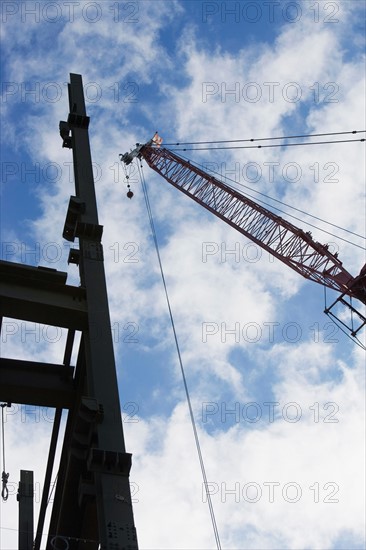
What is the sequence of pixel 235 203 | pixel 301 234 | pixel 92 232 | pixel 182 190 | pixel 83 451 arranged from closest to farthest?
1. pixel 83 451
2. pixel 92 232
3. pixel 301 234
4. pixel 235 203
5. pixel 182 190

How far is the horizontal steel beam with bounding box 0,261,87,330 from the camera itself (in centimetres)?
1236

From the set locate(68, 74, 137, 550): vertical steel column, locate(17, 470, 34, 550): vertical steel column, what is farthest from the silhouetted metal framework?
locate(17, 470, 34, 550): vertical steel column

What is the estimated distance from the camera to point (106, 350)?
38.2 feet

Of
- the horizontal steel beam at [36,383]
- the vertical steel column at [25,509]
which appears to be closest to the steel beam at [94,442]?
the horizontal steel beam at [36,383]

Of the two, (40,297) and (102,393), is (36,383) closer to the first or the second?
(40,297)

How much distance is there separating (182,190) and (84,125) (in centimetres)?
3409

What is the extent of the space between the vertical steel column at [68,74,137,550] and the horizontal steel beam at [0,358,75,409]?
986 millimetres

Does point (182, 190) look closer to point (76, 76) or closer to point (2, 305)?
point (76, 76)

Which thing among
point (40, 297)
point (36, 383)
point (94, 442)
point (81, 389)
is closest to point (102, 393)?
point (94, 442)

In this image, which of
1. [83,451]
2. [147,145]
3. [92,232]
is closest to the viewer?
[83,451]

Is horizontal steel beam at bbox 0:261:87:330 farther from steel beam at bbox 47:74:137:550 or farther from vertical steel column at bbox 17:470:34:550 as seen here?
vertical steel column at bbox 17:470:34:550

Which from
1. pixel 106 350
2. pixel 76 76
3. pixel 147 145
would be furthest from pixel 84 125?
pixel 147 145

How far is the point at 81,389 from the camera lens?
1236 centimetres

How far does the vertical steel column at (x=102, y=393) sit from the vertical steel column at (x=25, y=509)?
925mm
